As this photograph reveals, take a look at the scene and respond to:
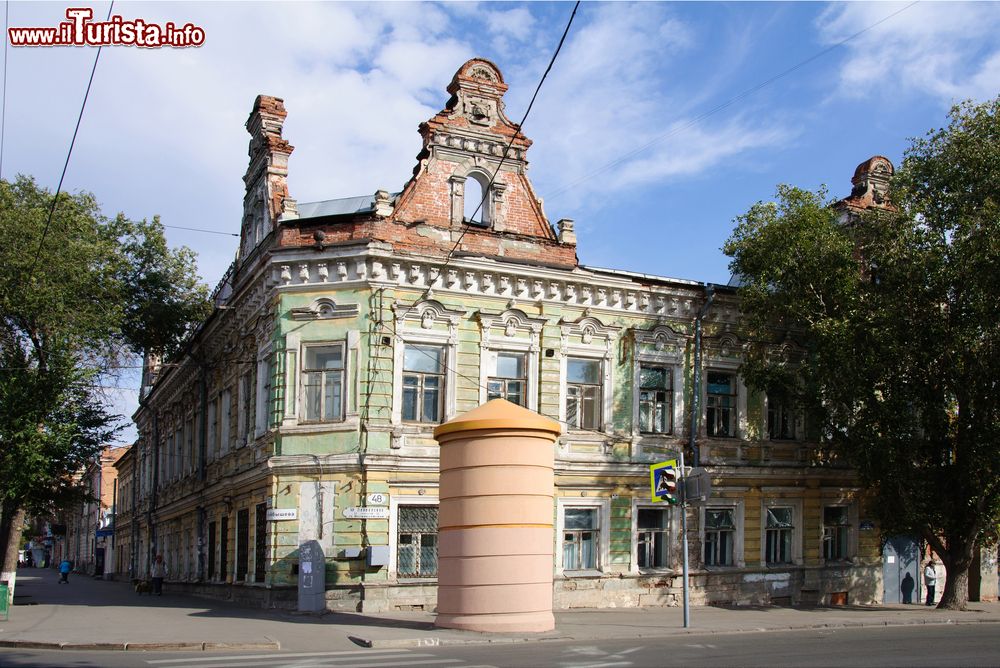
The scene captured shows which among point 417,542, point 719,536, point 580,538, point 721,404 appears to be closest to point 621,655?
point 417,542

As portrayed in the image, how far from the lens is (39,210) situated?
2689 cm

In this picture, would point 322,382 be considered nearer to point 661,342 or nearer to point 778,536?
point 661,342

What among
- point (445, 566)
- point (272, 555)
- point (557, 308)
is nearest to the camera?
point (445, 566)

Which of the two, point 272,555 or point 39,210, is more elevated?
point 39,210

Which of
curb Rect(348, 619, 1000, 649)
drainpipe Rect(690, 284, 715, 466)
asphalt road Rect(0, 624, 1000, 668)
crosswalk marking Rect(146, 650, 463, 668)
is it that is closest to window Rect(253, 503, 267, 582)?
curb Rect(348, 619, 1000, 649)

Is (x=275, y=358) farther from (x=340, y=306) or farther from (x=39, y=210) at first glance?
(x=39, y=210)

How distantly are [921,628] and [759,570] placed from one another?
6.95m

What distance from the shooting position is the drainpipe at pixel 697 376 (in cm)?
2616

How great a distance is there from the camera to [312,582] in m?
21.8

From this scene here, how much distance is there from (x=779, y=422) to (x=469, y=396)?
9.16m

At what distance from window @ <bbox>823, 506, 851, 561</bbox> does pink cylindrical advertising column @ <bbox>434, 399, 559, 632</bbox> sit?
12.6 meters

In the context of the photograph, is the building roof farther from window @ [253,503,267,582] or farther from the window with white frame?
window @ [253,503,267,582]

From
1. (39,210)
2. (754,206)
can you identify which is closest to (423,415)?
(754,206)

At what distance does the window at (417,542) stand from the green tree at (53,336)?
31.4 ft
